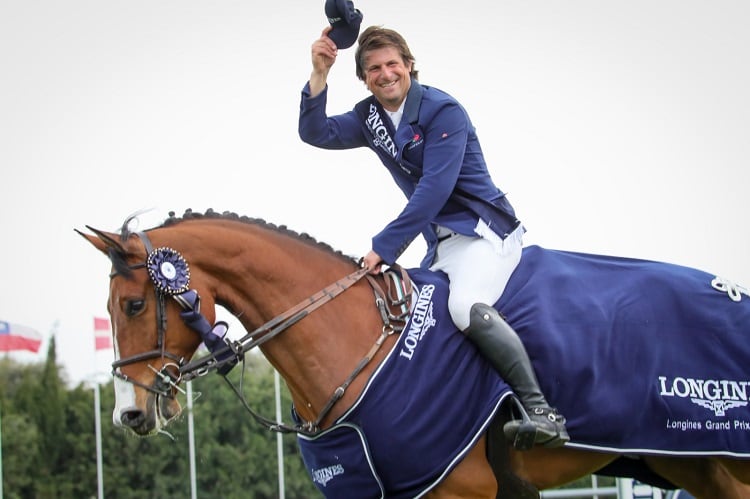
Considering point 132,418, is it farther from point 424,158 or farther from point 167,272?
point 424,158

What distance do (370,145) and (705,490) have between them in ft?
10.3

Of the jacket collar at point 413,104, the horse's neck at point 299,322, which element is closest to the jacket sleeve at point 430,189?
the jacket collar at point 413,104

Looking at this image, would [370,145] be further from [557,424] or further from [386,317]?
[557,424]

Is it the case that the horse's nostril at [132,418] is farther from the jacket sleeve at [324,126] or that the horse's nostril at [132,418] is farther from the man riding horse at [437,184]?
the jacket sleeve at [324,126]

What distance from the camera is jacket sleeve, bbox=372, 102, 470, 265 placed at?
→ 5.64 metres

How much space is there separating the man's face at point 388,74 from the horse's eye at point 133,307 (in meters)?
1.93

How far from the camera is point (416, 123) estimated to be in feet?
19.3

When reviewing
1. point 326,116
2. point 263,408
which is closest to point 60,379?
point 263,408

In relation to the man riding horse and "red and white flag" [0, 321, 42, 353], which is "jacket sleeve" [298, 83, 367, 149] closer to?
the man riding horse

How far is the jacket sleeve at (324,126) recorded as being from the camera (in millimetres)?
6188

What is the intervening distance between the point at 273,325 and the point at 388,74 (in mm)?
1647

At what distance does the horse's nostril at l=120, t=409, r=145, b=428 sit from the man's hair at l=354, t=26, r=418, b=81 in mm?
2436

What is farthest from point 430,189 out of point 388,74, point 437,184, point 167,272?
point 167,272

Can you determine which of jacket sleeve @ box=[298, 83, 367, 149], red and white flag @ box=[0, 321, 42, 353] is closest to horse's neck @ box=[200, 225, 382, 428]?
jacket sleeve @ box=[298, 83, 367, 149]
